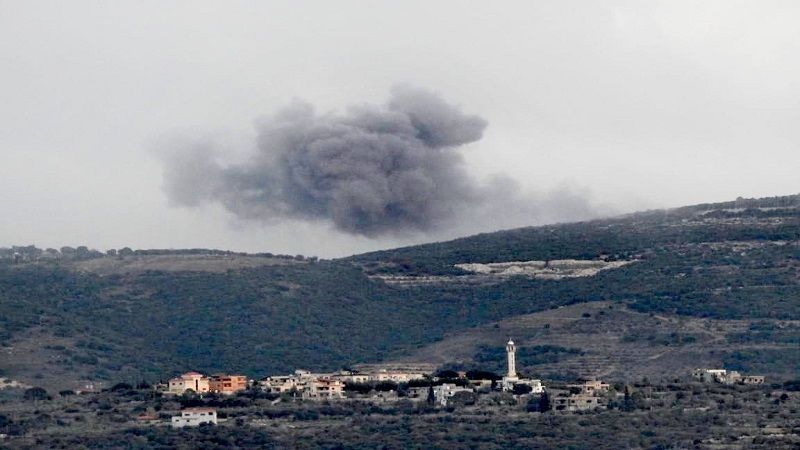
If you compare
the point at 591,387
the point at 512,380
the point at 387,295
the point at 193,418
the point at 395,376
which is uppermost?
the point at 387,295

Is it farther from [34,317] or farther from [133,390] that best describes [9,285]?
[133,390]

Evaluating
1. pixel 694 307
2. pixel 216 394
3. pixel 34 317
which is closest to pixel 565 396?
pixel 216 394

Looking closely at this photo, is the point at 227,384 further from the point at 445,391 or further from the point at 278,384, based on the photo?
the point at 445,391

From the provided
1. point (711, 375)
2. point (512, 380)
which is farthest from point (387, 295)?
point (711, 375)

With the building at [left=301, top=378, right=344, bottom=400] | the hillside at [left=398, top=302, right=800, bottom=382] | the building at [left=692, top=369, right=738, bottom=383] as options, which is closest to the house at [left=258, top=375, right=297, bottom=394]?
the building at [left=301, top=378, right=344, bottom=400]

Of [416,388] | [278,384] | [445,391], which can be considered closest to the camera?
[445,391]
